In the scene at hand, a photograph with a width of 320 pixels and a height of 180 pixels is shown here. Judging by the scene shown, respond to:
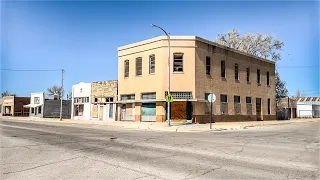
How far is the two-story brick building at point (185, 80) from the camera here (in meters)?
29.9

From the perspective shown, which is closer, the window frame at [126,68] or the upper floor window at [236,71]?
the window frame at [126,68]

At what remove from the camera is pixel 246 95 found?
37.7 meters

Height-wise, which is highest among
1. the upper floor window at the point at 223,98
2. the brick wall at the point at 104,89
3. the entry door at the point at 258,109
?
the brick wall at the point at 104,89

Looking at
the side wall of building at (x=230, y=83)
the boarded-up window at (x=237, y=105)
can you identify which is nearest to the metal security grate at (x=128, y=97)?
the side wall of building at (x=230, y=83)

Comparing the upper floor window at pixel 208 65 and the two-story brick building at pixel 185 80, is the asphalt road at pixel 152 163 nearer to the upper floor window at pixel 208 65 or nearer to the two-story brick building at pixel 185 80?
the two-story brick building at pixel 185 80

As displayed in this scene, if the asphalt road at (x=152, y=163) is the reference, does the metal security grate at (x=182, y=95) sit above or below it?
above

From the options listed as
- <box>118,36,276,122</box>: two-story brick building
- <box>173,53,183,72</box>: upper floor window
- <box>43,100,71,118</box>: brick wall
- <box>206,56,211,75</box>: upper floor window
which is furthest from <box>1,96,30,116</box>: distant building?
<box>206,56,211,75</box>: upper floor window

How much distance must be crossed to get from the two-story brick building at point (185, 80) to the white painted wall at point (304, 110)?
3400 centimetres

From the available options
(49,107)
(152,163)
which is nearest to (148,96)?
(152,163)

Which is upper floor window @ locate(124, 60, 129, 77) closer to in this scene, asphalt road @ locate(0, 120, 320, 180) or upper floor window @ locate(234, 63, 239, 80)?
upper floor window @ locate(234, 63, 239, 80)

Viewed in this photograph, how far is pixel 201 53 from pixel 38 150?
23.8 m

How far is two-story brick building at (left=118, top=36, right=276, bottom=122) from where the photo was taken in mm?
29859

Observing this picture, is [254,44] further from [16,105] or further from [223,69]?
[16,105]

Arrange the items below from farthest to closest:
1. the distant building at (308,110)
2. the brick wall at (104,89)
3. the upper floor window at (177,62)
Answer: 1. the distant building at (308,110)
2. the brick wall at (104,89)
3. the upper floor window at (177,62)
